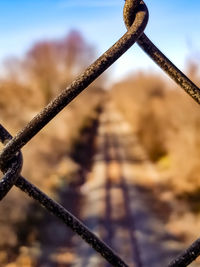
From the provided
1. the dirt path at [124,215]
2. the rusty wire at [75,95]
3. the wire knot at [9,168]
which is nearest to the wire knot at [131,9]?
the rusty wire at [75,95]

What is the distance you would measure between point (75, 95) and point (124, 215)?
6.38 meters

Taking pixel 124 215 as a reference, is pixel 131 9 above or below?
above

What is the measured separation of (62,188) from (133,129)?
29.9 feet

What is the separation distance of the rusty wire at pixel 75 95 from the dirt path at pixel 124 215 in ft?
15.0

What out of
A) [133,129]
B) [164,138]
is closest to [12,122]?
[164,138]

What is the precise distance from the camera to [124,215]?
6578 mm

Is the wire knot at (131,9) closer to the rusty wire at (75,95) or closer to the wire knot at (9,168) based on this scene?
the rusty wire at (75,95)

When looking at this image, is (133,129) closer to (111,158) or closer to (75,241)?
(111,158)

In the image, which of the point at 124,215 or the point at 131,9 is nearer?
the point at 131,9

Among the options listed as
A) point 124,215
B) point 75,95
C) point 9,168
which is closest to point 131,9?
point 75,95

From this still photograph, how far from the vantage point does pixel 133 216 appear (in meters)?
6.53

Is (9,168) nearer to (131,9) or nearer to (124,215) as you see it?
(131,9)

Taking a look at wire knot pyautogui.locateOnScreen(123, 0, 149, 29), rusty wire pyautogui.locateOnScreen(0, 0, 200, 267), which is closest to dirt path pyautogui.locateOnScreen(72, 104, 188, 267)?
rusty wire pyautogui.locateOnScreen(0, 0, 200, 267)

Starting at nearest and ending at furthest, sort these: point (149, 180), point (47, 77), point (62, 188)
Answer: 1. point (62, 188)
2. point (149, 180)
3. point (47, 77)
